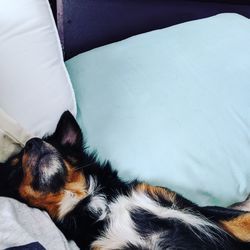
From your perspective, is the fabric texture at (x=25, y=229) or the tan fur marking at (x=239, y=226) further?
the tan fur marking at (x=239, y=226)

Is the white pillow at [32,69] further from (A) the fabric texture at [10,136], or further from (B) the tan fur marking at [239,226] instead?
(B) the tan fur marking at [239,226]

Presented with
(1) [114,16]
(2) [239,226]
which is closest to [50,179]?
(2) [239,226]

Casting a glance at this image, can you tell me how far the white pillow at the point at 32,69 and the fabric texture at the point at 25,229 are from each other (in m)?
0.29

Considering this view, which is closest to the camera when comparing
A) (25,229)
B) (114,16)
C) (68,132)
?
(25,229)

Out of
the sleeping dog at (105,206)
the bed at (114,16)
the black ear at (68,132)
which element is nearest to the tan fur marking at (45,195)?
the sleeping dog at (105,206)

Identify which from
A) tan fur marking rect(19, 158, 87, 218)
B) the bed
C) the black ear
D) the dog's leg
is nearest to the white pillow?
the black ear

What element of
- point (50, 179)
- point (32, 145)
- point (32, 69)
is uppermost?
point (32, 69)

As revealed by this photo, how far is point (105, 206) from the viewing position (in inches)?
49.1

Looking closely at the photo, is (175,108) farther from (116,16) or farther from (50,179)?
(116,16)

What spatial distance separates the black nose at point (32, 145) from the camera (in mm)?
1215

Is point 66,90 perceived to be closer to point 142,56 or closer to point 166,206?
point 142,56

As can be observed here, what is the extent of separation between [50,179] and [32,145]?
0.11m

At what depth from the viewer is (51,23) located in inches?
53.6

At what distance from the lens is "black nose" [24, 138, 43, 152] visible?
1215 mm
